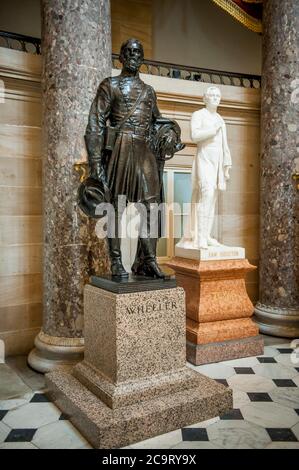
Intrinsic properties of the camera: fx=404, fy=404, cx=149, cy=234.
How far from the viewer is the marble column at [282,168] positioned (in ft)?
16.9

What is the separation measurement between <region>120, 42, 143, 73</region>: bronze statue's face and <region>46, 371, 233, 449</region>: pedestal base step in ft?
8.21

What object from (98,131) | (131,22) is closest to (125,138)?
(98,131)

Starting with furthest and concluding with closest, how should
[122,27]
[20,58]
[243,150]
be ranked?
1. [122,27]
2. [243,150]
3. [20,58]

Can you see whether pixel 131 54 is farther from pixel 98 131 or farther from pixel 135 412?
pixel 135 412

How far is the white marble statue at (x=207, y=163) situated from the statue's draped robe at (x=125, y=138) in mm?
1474

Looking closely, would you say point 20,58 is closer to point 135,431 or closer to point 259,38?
point 135,431

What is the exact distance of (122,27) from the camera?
6.93 m

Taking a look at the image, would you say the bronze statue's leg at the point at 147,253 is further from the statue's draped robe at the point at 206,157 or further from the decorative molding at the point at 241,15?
the decorative molding at the point at 241,15

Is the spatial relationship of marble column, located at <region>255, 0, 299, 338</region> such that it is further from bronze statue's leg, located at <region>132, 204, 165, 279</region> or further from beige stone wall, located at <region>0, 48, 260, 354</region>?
beige stone wall, located at <region>0, 48, 260, 354</region>

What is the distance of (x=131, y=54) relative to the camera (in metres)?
3.07

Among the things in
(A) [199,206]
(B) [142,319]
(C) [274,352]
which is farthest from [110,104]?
(C) [274,352]

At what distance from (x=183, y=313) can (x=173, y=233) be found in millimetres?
3152

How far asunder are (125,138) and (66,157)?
3.74 ft
